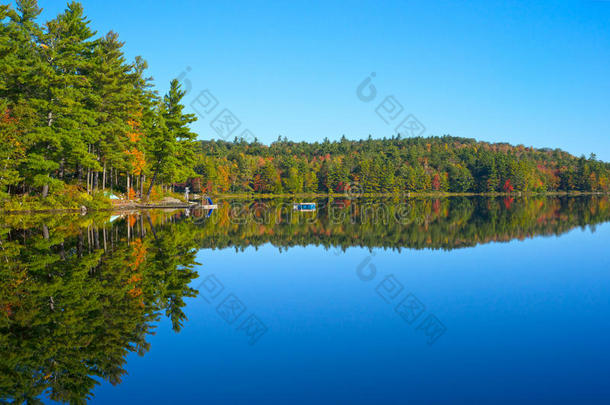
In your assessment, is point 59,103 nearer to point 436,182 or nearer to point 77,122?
point 77,122

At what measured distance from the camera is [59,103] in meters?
28.6

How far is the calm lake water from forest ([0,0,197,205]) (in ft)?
47.3

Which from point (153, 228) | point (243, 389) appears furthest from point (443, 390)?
point (153, 228)

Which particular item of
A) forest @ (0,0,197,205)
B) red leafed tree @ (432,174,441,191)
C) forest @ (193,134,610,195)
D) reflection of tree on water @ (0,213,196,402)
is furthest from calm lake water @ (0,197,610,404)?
red leafed tree @ (432,174,441,191)

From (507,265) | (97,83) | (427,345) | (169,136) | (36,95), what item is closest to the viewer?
(427,345)

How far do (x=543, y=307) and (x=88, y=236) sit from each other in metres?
15.5

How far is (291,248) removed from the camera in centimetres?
1708

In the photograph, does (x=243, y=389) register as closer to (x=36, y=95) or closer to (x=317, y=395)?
(x=317, y=395)

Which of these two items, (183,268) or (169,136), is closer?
(183,268)

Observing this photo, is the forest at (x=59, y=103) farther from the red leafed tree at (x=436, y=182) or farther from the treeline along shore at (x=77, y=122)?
the red leafed tree at (x=436, y=182)

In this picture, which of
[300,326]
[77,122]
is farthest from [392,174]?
[300,326]

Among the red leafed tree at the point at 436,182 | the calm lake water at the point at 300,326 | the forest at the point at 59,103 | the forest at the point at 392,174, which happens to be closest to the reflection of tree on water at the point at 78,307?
the calm lake water at the point at 300,326

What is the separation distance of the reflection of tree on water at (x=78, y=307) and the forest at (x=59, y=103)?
45.7ft

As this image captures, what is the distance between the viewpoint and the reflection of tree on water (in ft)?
18.3
